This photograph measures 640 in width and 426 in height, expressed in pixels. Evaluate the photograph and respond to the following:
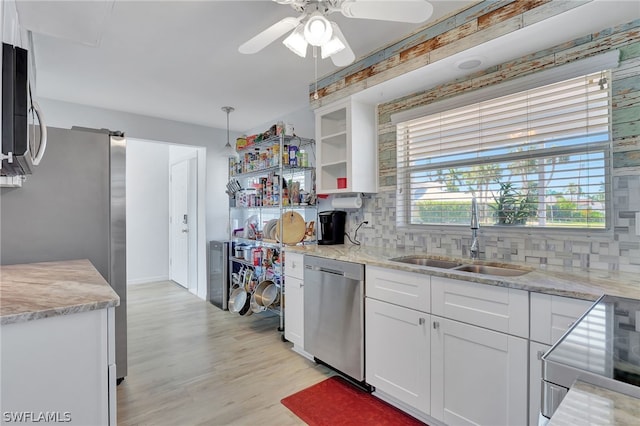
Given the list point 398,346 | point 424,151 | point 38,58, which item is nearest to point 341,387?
point 398,346

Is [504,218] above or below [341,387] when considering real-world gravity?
above

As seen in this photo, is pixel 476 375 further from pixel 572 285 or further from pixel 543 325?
pixel 572 285

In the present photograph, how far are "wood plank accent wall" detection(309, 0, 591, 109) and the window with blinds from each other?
18.9 inches

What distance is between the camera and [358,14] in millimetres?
1433

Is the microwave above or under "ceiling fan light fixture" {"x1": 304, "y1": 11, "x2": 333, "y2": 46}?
under

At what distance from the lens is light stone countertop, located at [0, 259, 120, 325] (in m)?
1.07

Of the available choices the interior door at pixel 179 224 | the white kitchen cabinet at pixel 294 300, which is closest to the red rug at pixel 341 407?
the white kitchen cabinet at pixel 294 300

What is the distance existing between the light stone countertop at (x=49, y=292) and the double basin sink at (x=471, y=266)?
1701 millimetres

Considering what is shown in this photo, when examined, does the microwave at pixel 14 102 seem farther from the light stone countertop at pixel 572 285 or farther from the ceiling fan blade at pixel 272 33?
the light stone countertop at pixel 572 285

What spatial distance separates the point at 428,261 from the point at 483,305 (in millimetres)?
715

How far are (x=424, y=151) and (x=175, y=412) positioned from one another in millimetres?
2497

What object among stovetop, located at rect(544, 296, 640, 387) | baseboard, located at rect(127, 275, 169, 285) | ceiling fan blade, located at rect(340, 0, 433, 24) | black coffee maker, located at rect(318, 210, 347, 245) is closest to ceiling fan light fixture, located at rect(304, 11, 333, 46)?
ceiling fan blade, located at rect(340, 0, 433, 24)

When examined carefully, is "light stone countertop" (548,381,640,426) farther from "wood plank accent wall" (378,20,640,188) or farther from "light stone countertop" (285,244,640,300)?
"wood plank accent wall" (378,20,640,188)

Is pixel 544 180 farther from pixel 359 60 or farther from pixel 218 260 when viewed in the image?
pixel 218 260
